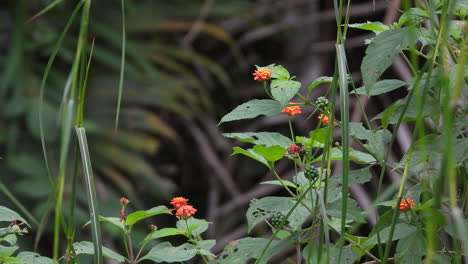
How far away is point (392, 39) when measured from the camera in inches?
26.5

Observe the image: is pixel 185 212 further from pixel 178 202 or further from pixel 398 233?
pixel 398 233

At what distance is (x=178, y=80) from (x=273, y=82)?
1.78 metres

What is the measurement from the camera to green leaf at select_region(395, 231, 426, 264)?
2.16 feet

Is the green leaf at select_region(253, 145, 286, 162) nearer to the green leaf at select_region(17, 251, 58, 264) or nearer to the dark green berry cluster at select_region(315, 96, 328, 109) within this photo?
the dark green berry cluster at select_region(315, 96, 328, 109)

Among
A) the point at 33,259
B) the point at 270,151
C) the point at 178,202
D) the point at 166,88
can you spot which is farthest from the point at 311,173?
the point at 166,88

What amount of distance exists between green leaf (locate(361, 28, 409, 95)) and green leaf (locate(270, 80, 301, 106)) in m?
0.08

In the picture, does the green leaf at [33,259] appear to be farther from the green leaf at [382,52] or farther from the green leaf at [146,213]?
the green leaf at [382,52]

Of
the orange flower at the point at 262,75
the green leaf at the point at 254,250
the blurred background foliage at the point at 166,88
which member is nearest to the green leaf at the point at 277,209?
the green leaf at the point at 254,250

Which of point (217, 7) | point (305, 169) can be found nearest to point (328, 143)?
point (305, 169)

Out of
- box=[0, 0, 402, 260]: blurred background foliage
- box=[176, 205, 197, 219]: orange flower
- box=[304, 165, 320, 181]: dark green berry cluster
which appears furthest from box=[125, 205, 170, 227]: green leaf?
box=[0, 0, 402, 260]: blurred background foliage

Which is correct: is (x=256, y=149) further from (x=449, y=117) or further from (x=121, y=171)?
(x=121, y=171)

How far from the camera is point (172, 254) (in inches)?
28.4

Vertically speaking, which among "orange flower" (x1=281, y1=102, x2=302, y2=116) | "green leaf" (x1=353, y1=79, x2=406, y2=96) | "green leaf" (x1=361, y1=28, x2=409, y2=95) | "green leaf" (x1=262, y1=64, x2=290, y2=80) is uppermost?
"green leaf" (x1=361, y1=28, x2=409, y2=95)

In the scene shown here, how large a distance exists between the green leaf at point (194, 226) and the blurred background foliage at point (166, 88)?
124cm
